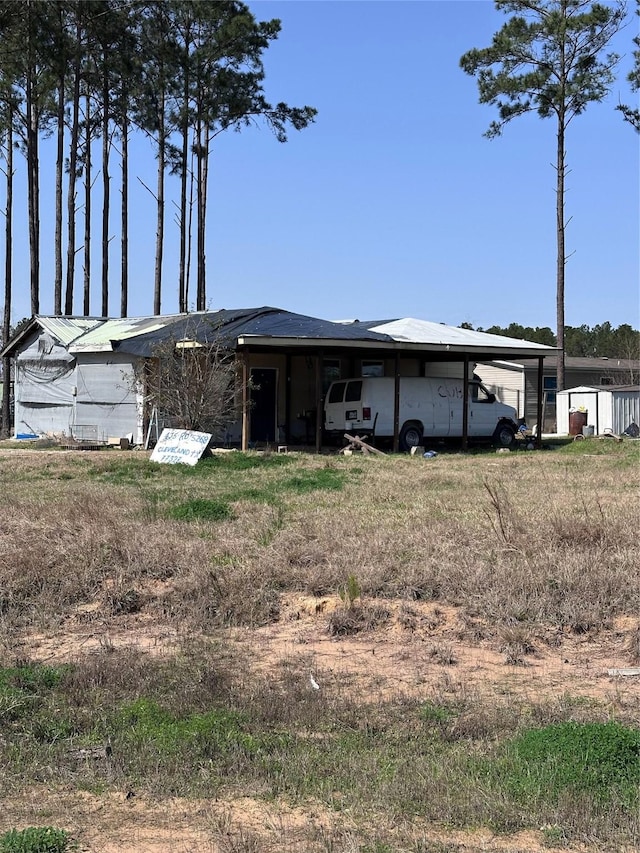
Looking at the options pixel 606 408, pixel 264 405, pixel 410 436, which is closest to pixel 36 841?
pixel 410 436

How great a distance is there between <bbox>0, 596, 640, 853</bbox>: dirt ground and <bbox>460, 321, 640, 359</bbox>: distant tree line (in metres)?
56.4

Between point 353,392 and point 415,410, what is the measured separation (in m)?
1.68

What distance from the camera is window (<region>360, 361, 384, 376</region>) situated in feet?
89.0

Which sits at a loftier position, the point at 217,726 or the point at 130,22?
the point at 130,22

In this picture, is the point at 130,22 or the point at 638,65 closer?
the point at 130,22

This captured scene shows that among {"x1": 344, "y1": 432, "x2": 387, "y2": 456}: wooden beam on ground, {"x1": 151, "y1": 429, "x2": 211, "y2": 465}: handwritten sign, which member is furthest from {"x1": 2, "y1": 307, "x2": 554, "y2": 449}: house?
{"x1": 151, "y1": 429, "x2": 211, "y2": 465}: handwritten sign

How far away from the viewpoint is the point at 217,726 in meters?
5.29

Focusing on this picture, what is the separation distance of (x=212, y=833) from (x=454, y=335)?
22.2 m

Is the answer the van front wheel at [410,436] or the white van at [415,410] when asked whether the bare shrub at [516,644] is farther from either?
the van front wheel at [410,436]

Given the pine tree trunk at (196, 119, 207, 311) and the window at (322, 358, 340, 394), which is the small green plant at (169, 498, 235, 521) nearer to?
the window at (322, 358, 340, 394)

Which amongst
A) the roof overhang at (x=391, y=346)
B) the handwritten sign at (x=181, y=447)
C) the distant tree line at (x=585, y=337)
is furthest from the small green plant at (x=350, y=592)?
the distant tree line at (x=585, y=337)

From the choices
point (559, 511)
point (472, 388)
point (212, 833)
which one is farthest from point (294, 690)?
point (472, 388)

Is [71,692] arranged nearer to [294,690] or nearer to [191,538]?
[294,690]

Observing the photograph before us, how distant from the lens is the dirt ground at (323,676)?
13.2ft
